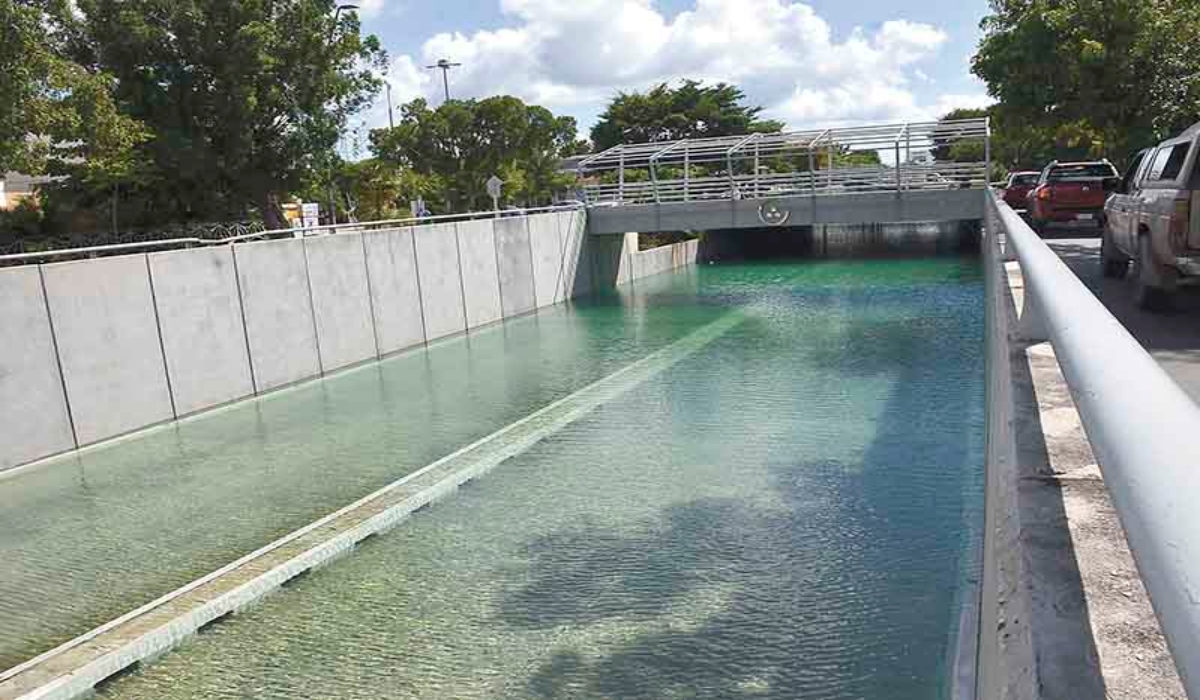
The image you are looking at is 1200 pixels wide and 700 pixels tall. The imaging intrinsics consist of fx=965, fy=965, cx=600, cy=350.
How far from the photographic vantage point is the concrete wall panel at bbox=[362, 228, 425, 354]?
19000 millimetres

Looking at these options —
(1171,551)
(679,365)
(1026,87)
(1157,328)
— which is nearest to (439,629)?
(1171,551)

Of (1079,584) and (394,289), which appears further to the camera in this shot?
(394,289)

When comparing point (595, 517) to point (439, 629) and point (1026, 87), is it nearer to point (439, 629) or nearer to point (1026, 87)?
point (439, 629)

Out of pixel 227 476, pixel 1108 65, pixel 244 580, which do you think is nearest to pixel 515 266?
pixel 1108 65

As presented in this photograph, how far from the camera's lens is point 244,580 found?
24.0ft

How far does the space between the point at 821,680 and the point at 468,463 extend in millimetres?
5627

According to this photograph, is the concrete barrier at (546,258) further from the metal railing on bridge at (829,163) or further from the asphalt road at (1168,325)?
the asphalt road at (1168,325)

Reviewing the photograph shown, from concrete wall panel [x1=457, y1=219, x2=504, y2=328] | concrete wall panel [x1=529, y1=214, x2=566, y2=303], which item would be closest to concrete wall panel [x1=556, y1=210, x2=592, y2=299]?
concrete wall panel [x1=529, y1=214, x2=566, y2=303]

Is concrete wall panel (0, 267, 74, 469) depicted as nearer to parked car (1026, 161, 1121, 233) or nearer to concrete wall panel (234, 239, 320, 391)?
concrete wall panel (234, 239, 320, 391)

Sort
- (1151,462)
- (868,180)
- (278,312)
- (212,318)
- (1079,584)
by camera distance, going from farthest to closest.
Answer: (868,180), (278,312), (212,318), (1079,584), (1151,462)

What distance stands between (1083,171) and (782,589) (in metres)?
20.6

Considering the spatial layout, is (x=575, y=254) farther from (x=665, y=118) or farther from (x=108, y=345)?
(x=665, y=118)

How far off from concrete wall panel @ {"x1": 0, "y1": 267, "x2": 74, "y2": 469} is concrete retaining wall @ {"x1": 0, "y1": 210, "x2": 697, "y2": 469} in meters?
0.02

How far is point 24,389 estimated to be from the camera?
1186 cm
